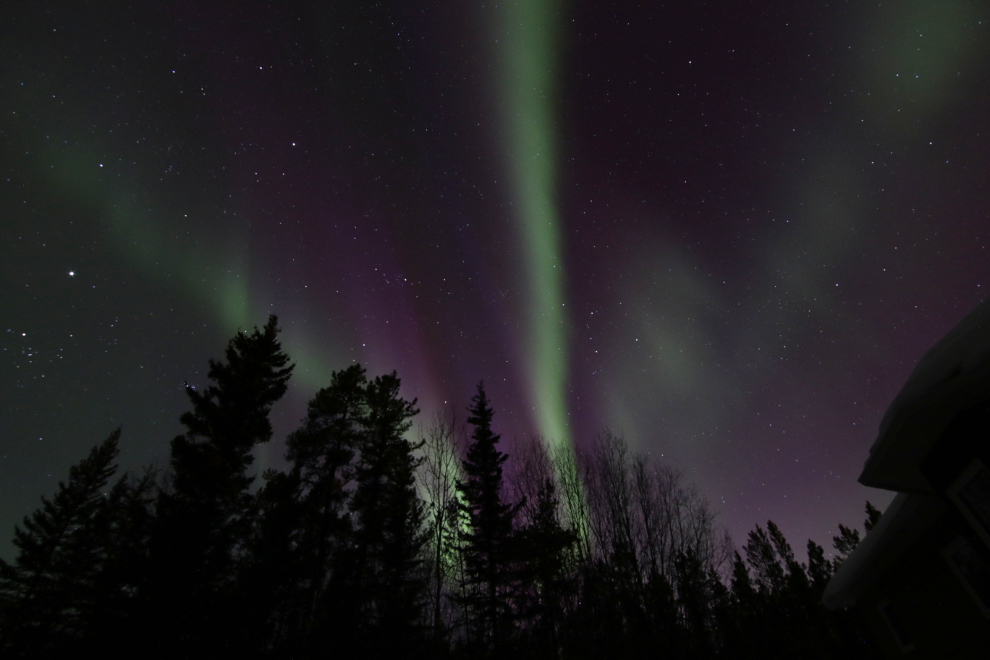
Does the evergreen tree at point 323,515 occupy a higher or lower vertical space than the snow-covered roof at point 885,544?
higher

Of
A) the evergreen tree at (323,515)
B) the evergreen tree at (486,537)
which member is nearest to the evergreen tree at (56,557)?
the evergreen tree at (323,515)

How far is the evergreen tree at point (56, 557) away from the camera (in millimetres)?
20094

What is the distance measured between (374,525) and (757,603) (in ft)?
128

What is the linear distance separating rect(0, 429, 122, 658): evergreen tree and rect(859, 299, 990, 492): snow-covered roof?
28.4 m

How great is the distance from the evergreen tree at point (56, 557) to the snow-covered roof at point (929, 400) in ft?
93.1

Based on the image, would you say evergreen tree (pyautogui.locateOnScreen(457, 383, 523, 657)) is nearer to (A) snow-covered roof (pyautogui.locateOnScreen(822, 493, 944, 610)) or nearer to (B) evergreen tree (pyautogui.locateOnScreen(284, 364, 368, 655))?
(B) evergreen tree (pyautogui.locateOnScreen(284, 364, 368, 655))

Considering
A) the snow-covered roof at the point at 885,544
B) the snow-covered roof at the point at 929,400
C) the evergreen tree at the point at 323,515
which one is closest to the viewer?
the snow-covered roof at the point at 929,400

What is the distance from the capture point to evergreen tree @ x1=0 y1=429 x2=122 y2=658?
20094 millimetres

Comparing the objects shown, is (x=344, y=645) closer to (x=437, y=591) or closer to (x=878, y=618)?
(x=437, y=591)

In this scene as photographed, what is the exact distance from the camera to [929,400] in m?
3.42

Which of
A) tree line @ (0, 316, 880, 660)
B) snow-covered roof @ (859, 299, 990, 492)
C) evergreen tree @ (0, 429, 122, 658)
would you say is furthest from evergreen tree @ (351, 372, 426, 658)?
snow-covered roof @ (859, 299, 990, 492)

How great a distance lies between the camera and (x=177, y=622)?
11.1 m

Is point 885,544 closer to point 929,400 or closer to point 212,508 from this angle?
point 929,400

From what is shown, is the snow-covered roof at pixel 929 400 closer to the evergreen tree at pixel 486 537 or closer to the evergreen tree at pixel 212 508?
the evergreen tree at pixel 212 508
